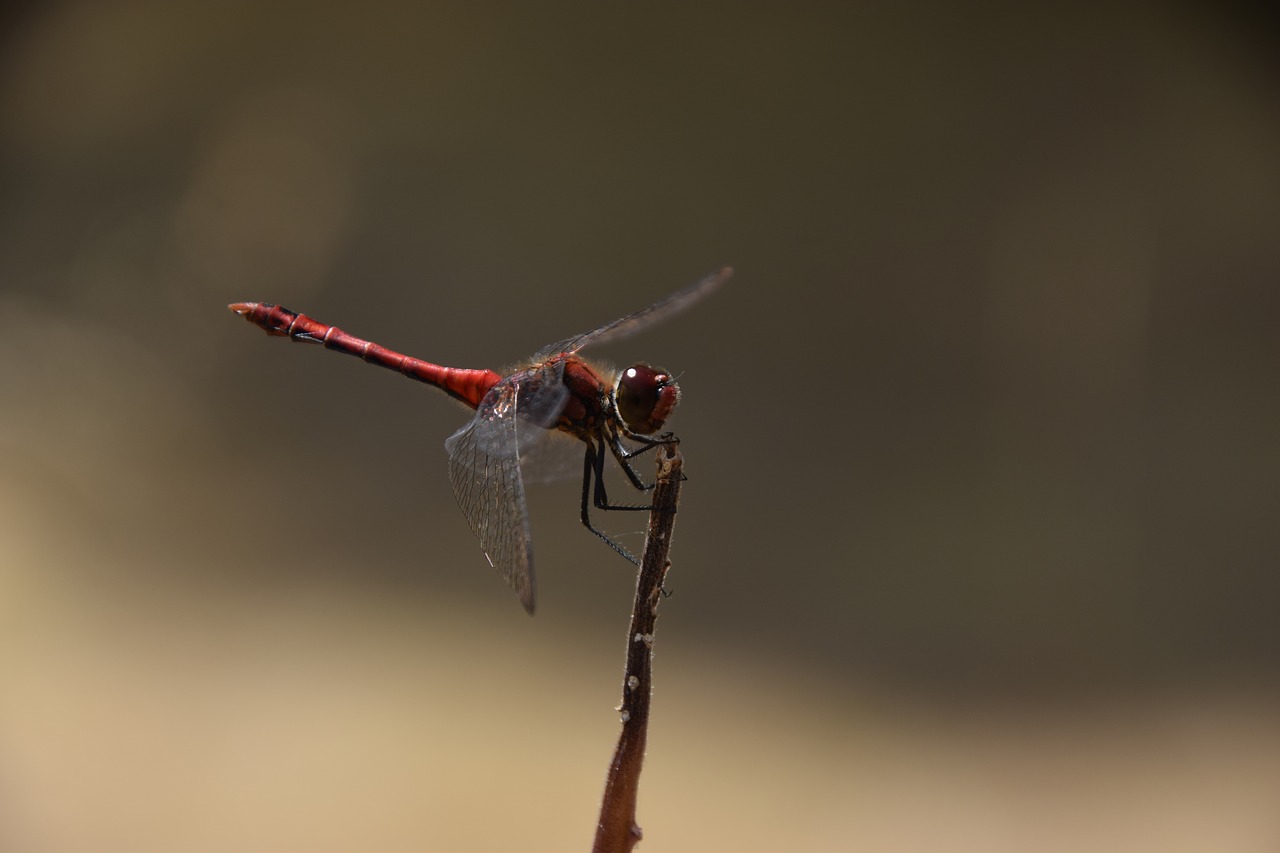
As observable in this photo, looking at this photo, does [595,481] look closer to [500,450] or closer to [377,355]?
[500,450]

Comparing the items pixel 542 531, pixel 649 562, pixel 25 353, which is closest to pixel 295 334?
pixel 649 562

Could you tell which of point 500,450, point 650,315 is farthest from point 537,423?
point 650,315

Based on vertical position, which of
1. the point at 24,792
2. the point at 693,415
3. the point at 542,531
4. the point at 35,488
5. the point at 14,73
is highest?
the point at 14,73

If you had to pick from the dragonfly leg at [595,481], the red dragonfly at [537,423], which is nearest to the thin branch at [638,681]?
the red dragonfly at [537,423]

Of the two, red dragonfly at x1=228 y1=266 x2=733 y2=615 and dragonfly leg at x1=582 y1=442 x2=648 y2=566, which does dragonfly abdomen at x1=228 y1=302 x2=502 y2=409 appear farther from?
dragonfly leg at x1=582 y1=442 x2=648 y2=566

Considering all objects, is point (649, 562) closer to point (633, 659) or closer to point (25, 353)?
point (633, 659)
